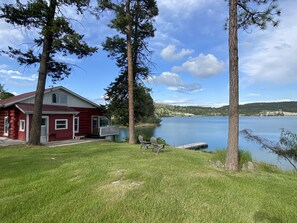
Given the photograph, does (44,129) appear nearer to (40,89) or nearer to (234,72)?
(40,89)

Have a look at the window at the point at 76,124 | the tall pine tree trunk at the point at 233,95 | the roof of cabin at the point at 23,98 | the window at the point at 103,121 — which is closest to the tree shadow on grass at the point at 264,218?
the tall pine tree trunk at the point at 233,95

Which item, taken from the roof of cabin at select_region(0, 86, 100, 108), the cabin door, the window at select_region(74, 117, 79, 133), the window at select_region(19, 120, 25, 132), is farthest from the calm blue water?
the window at select_region(19, 120, 25, 132)

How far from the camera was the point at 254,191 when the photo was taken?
4574 mm

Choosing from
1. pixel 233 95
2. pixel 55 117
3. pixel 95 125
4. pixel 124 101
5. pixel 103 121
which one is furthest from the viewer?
pixel 103 121

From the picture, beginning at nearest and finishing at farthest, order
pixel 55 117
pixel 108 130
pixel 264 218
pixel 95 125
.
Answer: pixel 264 218 → pixel 55 117 → pixel 108 130 → pixel 95 125

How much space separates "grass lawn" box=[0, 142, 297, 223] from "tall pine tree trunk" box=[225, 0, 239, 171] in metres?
0.56

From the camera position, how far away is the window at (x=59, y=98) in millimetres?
19906

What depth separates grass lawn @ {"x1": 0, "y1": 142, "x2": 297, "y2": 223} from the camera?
3420mm

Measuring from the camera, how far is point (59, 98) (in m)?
20.3

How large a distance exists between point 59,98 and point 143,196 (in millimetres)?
17990

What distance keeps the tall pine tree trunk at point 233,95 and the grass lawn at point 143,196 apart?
0.56 meters

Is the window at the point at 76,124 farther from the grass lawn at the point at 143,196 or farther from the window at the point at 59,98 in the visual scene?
the grass lawn at the point at 143,196

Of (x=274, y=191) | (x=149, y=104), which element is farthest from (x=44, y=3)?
(x=274, y=191)

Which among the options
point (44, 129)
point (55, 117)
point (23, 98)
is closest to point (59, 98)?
point (55, 117)
